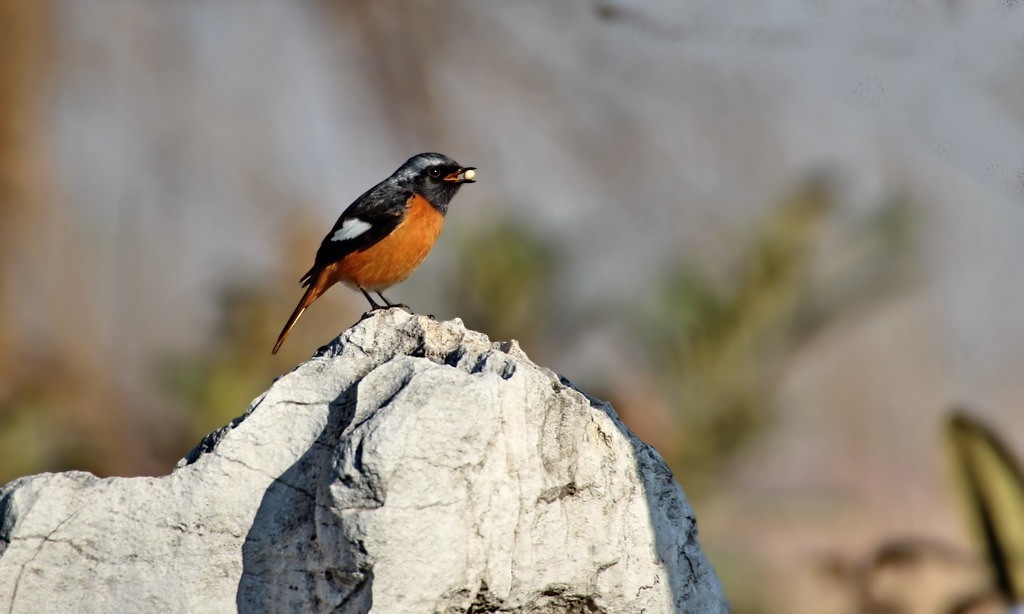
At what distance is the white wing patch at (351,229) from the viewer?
234 inches

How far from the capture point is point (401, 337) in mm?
3568


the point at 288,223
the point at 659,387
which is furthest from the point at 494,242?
the point at 288,223

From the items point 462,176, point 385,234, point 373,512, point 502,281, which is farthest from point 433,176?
point 373,512

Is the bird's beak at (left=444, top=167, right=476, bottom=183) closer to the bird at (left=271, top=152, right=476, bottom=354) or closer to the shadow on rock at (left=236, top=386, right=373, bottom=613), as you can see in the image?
the bird at (left=271, top=152, right=476, bottom=354)

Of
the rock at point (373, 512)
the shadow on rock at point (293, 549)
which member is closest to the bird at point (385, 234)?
the rock at point (373, 512)

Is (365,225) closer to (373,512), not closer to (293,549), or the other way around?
(293,549)

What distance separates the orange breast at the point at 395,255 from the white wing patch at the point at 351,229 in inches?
3.8

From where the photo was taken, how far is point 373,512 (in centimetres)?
286

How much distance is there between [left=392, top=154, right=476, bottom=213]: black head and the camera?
20.2ft

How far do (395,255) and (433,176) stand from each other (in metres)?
0.51

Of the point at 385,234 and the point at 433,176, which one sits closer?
the point at 385,234

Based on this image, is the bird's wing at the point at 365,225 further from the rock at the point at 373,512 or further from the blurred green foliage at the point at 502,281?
the rock at the point at 373,512

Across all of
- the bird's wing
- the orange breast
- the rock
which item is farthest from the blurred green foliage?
the rock

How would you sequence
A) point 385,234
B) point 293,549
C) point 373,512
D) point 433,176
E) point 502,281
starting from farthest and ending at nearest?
point 502,281 → point 433,176 → point 385,234 → point 293,549 → point 373,512
